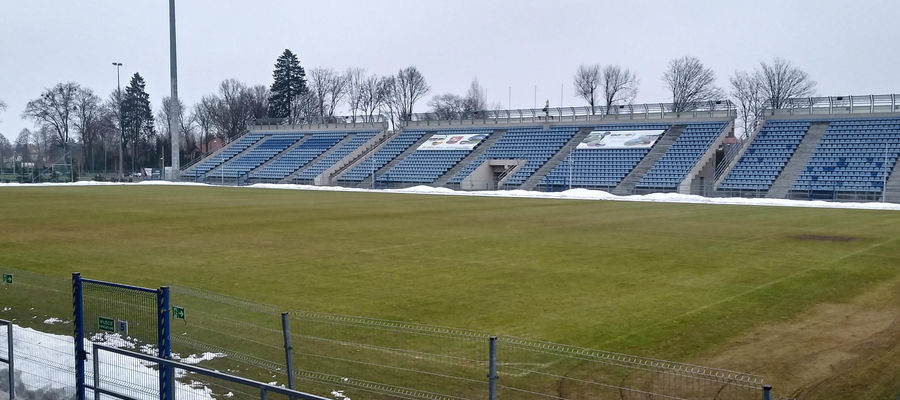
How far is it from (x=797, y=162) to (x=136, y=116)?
299 ft

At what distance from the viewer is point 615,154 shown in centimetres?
6038

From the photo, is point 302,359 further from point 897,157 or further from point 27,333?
point 897,157

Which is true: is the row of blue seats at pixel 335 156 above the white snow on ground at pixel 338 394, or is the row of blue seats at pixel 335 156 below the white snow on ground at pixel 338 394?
above

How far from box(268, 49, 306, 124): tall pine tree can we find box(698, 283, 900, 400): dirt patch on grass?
332ft

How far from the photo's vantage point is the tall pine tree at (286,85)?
348 ft

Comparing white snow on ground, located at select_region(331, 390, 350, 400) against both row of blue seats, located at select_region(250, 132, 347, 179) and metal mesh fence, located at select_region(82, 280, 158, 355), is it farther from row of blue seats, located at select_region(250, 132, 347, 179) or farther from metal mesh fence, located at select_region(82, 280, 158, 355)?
row of blue seats, located at select_region(250, 132, 347, 179)

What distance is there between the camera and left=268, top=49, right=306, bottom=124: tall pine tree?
348ft

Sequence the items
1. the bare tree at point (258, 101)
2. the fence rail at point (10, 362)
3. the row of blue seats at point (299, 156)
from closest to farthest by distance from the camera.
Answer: the fence rail at point (10, 362) < the row of blue seats at point (299, 156) < the bare tree at point (258, 101)

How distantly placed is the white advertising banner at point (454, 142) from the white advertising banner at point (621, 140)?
11399 mm

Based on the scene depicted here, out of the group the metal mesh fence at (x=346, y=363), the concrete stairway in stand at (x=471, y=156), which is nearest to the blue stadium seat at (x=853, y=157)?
the concrete stairway in stand at (x=471, y=156)

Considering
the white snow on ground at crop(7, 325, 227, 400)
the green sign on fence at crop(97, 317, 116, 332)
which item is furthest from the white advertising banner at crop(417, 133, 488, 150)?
the green sign on fence at crop(97, 317, 116, 332)

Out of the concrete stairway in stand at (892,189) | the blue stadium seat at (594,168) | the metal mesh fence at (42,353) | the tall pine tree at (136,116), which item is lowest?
the metal mesh fence at (42,353)

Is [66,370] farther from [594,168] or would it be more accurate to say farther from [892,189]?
[594,168]

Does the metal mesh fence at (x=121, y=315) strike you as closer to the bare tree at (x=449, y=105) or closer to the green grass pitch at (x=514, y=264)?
the green grass pitch at (x=514, y=264)
